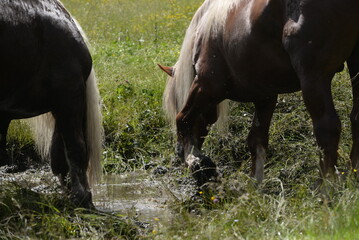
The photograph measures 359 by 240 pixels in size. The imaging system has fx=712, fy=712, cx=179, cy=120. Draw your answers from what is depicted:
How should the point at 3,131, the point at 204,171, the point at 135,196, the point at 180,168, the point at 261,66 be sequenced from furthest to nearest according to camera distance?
the point at 180,168, the point at 135,196, the point at 204,171, the point at 3,131, the point at 261,66

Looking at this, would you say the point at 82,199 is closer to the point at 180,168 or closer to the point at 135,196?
the point at 135,196

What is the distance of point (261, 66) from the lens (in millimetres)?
5355

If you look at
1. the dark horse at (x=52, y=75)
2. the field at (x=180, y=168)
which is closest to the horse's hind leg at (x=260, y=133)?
the field at (x=180, y=168)

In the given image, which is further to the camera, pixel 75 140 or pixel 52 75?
pixel 75 140

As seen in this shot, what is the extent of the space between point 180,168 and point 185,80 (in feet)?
2.96

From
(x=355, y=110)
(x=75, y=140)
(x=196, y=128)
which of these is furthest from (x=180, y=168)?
(x=355, y=110)

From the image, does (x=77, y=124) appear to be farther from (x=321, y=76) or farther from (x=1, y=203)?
(x=321, y=76)

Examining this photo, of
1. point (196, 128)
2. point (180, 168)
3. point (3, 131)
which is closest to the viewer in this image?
point (3, 131)

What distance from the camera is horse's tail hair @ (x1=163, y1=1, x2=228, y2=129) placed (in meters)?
6.53

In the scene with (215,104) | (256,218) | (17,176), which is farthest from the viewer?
(17,176)

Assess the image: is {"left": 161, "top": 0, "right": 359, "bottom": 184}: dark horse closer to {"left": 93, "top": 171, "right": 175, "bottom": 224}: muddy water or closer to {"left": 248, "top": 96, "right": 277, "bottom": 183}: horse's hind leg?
{"left": 248, "top": 96, "right": 277, "bottom": 183}: horse's hind leg

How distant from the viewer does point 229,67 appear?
233 inches

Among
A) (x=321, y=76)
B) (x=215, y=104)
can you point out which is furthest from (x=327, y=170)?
(x=215, y=104)

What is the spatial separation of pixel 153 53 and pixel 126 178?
3.99 m
